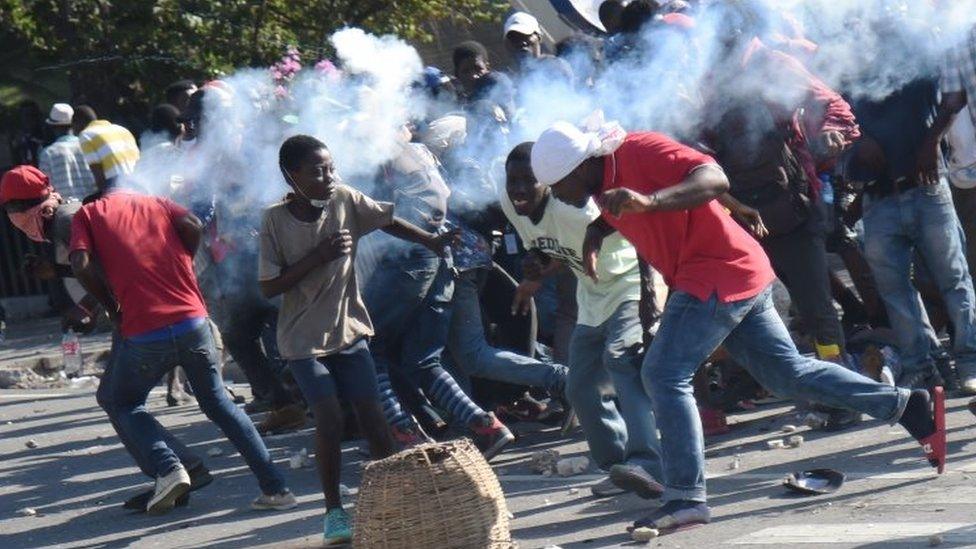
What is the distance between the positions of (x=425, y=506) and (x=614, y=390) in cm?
138

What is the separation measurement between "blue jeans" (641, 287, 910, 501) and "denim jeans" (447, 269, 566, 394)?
7.23 feet

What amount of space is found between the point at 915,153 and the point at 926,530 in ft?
8.71

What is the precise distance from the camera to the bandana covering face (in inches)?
337

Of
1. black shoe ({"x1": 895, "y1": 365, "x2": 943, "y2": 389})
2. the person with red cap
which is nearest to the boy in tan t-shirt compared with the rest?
the person with red cap

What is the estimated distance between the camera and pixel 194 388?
7.95 m

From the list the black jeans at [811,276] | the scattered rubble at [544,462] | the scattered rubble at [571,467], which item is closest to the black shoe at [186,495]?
the scattered rubble at [544,462]

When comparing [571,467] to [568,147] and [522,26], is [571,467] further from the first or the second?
[522,26]

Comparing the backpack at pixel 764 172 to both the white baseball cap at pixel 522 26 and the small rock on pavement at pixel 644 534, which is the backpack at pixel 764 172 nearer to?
the white baseball cap at pixel 522 26

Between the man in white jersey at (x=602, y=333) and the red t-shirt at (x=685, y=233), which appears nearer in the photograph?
the red t-shirt at (x=685, y=233)

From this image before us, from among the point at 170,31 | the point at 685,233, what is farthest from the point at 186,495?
the point at 170,31

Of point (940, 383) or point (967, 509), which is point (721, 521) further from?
point (940, 383)

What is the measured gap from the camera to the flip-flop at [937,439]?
6.68m

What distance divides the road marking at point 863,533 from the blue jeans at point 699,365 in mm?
329

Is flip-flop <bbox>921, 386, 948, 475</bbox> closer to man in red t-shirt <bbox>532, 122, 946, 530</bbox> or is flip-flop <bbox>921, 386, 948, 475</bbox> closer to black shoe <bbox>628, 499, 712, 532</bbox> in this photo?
man in red t-shirt <bbox>532, 122, 946, 530</bbox>
